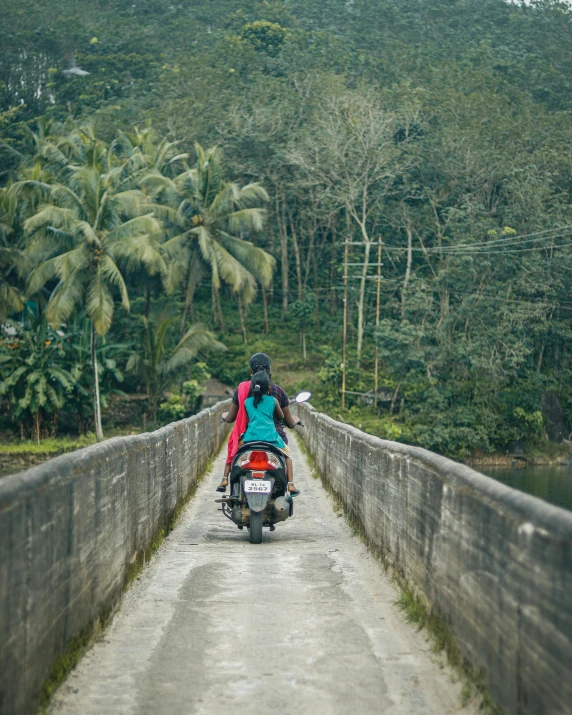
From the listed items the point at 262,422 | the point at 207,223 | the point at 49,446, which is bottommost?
the point at 49,446

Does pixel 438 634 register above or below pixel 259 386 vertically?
below

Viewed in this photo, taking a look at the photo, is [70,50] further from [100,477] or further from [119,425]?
[100,477]

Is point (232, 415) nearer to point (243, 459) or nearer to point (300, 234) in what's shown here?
point (243, 459)

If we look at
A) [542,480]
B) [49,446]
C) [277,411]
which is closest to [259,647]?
[277,411]

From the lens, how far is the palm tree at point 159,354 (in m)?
40.8

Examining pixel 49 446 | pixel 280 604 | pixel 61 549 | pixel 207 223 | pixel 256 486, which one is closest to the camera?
pixel 61 549

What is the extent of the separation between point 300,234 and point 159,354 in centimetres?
1872

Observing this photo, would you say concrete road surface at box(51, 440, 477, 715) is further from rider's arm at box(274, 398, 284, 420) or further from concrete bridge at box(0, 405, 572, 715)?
rider's arm at box(274, 398, 284, 420)

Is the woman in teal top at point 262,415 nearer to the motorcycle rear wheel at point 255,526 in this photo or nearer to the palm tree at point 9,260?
the motorcycle rear wheel at point 255,526

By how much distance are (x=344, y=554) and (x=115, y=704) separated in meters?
4.52

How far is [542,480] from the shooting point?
35438 mm

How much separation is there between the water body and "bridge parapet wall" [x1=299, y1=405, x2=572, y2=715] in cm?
2318

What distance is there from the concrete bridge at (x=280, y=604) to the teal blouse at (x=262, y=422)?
3.94ft

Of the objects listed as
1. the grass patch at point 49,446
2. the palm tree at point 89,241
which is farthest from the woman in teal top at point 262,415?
the grass patch at point 49,446
